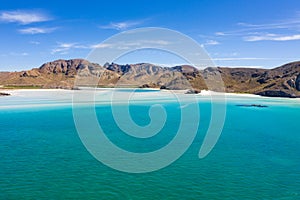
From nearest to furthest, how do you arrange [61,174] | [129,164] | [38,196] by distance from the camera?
[38,196] → [61,174] → [129,164]

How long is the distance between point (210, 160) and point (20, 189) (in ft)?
56.7

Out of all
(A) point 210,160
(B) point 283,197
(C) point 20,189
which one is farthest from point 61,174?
(B) point 283,197

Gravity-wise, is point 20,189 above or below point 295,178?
below

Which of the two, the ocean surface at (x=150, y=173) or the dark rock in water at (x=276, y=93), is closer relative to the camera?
the ocean surface at (x=150, y=173)

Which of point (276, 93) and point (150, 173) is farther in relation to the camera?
point (276, 93)

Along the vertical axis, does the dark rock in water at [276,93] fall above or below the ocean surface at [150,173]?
above

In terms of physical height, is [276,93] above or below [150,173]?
above

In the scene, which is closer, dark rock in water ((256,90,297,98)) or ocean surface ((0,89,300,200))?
ocean surface ((0,89,300,200))

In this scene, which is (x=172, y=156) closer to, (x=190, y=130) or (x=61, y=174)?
(x=61, y=174)

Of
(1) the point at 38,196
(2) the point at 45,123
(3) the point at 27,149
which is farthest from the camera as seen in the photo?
(2) the point at 45,123

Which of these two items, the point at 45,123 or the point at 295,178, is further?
the point at 45,123

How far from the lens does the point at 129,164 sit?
27.3 metres

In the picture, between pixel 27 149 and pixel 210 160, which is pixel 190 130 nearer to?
pixel 210 160

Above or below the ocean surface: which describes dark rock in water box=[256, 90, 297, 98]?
above
